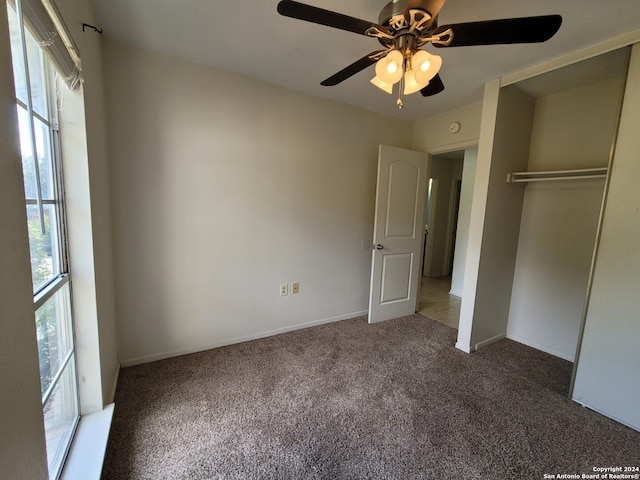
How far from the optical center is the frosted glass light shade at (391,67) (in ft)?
4.36

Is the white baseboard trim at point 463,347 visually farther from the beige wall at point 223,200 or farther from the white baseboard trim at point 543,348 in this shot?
the beige wall at point 223,200

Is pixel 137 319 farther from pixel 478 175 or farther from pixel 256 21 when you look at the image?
pixel 478 175

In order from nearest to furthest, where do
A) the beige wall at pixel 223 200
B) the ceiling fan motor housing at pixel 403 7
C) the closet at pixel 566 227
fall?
the ceiling fan motor housing at pixel 403 7 → the closet at pixel 566 227 → the beige wall at pixel 223 200

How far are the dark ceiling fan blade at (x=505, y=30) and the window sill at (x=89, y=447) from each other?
2486 mm

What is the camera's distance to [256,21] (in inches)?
66.1

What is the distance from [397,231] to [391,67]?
209cm

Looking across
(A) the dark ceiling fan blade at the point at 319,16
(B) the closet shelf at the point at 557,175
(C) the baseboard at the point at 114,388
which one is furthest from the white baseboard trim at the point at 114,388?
(B) the closet shelf at the point at 557,175

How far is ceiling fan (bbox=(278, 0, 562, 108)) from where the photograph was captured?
1089mm

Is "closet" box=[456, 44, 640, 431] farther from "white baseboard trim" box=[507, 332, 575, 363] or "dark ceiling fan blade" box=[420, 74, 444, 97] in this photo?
"dark ceiling fan blade" box=[420, 74, 444, 97]

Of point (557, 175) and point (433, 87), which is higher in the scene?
point (433, 87)

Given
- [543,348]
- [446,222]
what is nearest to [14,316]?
[543,348]

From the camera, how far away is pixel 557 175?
2.40m

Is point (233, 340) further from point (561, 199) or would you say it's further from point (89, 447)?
point (561, 199)

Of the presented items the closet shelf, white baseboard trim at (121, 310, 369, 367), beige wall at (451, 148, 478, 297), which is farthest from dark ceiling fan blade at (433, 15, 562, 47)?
beige wall at (451, 148, 478, 297)
